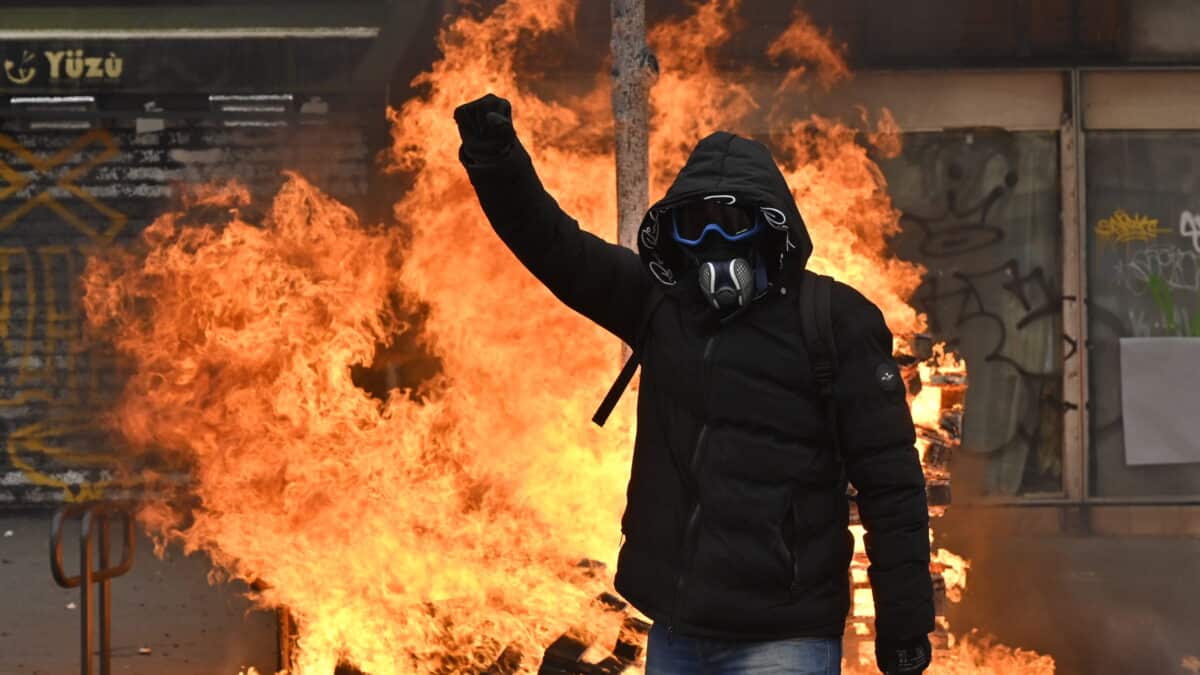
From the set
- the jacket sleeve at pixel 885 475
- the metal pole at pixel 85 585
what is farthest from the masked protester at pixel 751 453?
the metal pole at pixel 85 585

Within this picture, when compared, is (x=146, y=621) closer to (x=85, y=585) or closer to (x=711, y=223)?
(x=85, y=585)

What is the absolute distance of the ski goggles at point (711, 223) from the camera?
2.91 metres

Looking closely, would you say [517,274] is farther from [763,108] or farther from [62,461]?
[62,461]

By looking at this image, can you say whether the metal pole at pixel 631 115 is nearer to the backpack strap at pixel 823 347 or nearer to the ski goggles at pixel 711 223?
the ski goggles at pixel 711 223

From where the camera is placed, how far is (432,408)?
6.54 m

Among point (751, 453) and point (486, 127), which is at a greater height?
point (486, 127)

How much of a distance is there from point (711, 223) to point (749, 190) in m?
0.13

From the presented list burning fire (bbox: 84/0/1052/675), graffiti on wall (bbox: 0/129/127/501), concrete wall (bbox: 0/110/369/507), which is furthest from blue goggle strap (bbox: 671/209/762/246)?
graffiti on wall (bbox: 0/129/127/501)

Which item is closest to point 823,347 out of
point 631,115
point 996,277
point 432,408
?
point 432,408

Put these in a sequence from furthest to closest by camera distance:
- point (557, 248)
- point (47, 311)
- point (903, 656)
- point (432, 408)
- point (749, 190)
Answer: point (47, 311) → point (432, 408) → point (557, 248) → point (749, 190) → point (903, 656)

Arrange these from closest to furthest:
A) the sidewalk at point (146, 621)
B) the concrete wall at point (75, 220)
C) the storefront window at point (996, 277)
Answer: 1. the sidewalk at point (146, 621)
2. the storefront window at point (996, 277)
3. the concrete wall at point (75, 220)

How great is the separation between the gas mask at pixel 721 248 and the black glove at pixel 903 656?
0.76 m

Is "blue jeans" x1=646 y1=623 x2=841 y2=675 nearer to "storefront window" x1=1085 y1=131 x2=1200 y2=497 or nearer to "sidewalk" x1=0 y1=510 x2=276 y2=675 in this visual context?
"sidewalk" x1=0 y1=510 x2=276 y2=675

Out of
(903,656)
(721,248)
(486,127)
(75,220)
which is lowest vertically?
(903,656)
